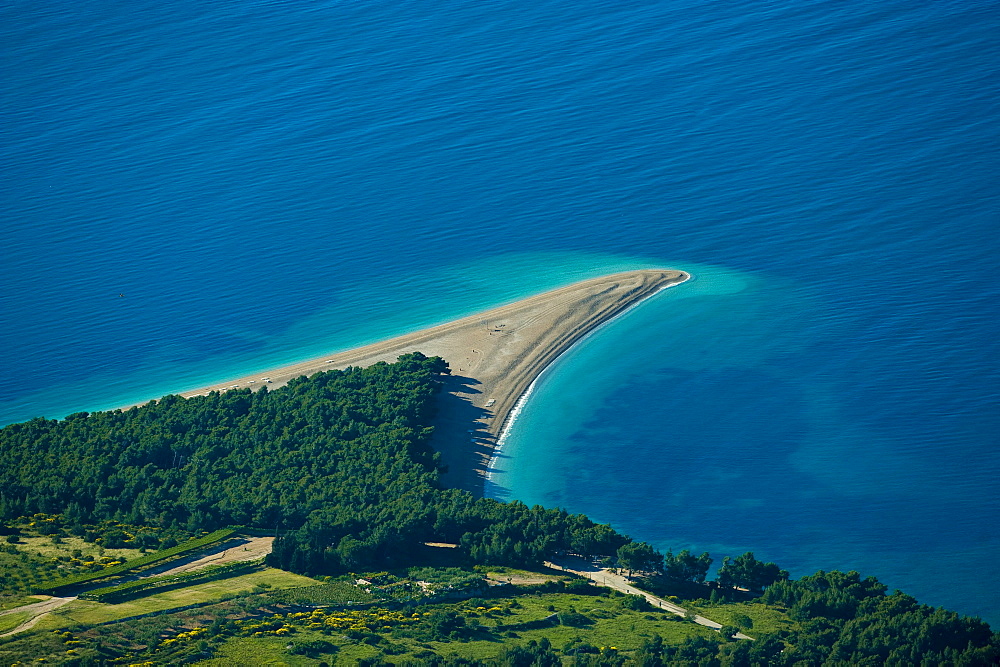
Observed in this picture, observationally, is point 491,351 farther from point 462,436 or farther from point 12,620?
point 12,620

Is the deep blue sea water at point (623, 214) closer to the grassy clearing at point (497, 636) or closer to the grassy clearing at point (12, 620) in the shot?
the grassy clearing at point (497, 636)

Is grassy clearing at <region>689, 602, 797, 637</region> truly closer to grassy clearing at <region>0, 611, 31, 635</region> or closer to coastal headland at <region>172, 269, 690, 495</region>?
coastal headland at <region>172, 269, 690, 495</region>

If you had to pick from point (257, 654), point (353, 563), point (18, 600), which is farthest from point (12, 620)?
point (353, 563)

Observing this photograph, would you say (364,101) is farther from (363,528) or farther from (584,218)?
(363,528)

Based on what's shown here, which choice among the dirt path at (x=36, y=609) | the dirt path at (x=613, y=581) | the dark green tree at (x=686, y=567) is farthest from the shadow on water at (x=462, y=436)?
the dirt path at (x=36, y=609)

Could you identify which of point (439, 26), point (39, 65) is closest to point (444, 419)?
point (439, 26)
